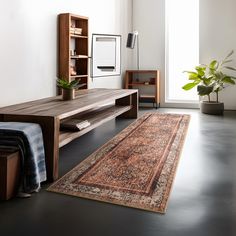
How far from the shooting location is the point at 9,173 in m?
2.18

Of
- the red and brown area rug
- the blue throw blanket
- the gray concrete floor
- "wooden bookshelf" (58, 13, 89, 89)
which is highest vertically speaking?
"wooden bookshelf" (58, 13, 89, 89)

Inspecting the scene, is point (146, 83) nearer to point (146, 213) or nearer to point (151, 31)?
point (151, 31)

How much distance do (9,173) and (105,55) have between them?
13.4ft

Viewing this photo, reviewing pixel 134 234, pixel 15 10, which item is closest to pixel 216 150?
pixel 134 234

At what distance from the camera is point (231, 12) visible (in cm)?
638

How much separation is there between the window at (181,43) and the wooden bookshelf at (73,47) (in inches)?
105

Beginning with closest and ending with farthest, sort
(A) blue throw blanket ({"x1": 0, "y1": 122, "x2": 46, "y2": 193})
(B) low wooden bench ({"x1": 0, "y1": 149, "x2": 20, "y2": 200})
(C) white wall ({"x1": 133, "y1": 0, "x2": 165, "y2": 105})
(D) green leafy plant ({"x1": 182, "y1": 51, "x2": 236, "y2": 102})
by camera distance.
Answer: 1. (B) low wooden bench ({"x1": 0, "y1": 149, "x2": 20, "y2": 200})
2. (A) blue throw blanket ({"x1": 0, "y1": 122, "x2": 46, "y2": 193})
3. (D) green leafy plant ({"x1": 182, "y1": 51, "x2": 236, "y2": 102})
4. (C) white wall ({"x1": 133, "y1": 0, "x2": 165, "y2": 105})

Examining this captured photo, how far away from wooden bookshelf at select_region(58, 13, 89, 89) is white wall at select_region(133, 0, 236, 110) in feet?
8.29

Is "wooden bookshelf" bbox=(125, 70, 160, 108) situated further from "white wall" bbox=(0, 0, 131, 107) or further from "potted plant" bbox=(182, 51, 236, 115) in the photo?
"white wall" bbox=(0, 0, 131, 107)

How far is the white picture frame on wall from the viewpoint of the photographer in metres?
5.60

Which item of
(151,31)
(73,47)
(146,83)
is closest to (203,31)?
(151,31)

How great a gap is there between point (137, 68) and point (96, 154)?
14.2ft

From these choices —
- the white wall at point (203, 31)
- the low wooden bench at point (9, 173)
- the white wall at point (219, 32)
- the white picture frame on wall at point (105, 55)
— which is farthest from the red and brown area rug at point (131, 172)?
the white wall at point (203, 31)

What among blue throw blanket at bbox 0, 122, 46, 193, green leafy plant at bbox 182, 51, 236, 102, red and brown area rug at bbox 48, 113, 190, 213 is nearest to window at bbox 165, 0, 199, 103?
green leafy plant at bbox 182, 51, 236, 102
